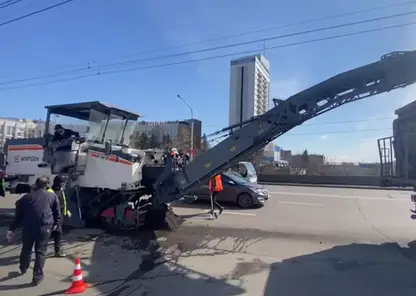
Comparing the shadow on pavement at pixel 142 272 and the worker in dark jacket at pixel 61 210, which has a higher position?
the worker in dark jacket at pixel 61 210

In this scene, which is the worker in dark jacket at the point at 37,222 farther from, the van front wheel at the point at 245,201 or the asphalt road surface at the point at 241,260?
the van front wheel at the point at 245,201

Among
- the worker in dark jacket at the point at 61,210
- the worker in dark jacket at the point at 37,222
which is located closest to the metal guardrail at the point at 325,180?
the worker in dark jacket at the point at 61,210

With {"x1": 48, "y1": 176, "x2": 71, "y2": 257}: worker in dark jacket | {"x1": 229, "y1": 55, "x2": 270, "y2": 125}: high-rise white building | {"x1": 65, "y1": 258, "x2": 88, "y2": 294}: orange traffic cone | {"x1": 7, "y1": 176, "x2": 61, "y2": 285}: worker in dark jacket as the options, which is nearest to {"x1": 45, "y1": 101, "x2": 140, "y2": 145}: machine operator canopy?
{"x1": 48, "y1": 176, "x2": 71, "y2": 257}: worker in dark jacket

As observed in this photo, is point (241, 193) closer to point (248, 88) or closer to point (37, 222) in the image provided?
point (37, 222)

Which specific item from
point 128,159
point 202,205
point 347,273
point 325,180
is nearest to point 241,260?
point 347,273

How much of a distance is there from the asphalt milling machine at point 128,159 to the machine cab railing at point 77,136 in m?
0.03

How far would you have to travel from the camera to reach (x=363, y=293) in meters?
5.02

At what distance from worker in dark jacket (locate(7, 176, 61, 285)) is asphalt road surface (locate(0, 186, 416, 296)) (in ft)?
1.09

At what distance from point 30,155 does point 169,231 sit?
173 inches

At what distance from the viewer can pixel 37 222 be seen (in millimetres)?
5371

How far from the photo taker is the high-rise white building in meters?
40.2

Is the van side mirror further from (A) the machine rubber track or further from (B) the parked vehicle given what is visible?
(B) the parked vehicle

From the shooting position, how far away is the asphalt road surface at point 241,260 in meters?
5.19

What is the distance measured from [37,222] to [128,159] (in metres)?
3.35
